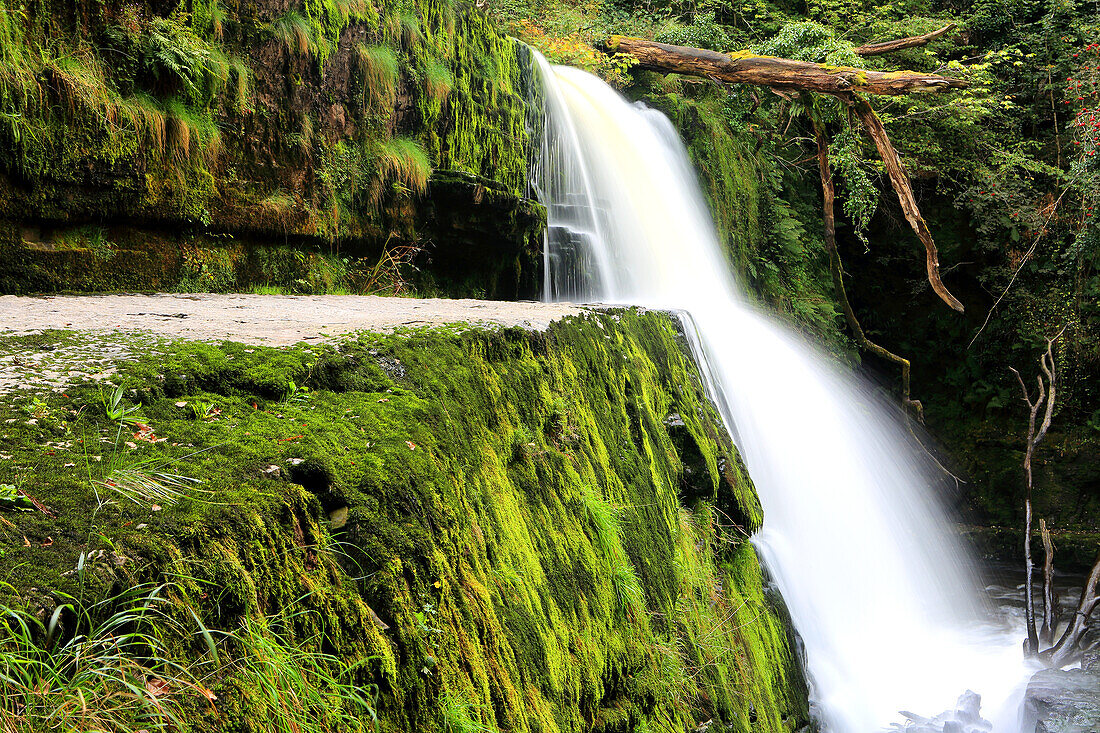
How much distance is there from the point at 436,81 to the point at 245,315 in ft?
14.8

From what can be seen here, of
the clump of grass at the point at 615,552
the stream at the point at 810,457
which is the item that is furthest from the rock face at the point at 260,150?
the clump of grass at the point at 615,552

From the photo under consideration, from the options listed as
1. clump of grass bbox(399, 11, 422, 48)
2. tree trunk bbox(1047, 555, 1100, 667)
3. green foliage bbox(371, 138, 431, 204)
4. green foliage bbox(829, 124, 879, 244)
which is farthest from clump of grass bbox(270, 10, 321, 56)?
tree trunk bbox(1047, 555, 1100, 667)

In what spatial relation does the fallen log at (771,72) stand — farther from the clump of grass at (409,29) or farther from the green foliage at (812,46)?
the clump of grass at (409,29)

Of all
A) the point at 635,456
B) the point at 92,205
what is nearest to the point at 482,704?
the point at 635,456

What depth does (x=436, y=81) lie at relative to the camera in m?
7.24

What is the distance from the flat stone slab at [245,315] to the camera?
9.17ft

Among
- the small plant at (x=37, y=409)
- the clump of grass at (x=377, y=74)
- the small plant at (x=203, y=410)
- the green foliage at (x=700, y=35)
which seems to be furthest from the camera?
the green foliage at (x=700, y=35)

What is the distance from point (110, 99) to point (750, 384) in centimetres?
560

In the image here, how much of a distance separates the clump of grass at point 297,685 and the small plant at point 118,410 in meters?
0.68

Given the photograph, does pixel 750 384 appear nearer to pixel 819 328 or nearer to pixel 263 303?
pixel 263 303

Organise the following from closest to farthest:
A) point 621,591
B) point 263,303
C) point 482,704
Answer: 1. point 482,704
2. point 621,591
3. point 263,303

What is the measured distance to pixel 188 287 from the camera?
206 inches

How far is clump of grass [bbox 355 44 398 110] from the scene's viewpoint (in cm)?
650

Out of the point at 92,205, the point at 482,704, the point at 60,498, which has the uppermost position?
the point at 92,205
